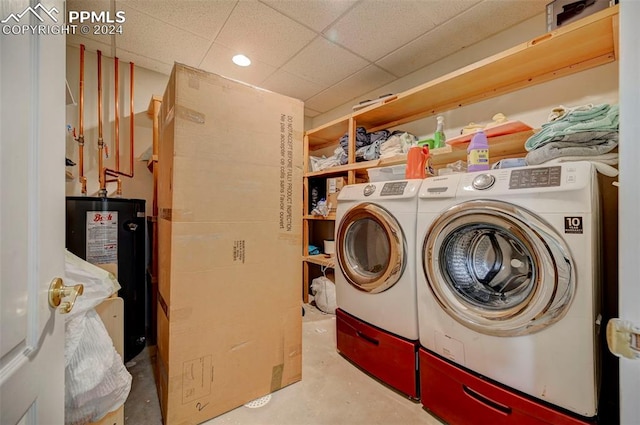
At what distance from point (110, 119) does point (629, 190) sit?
9.63 feet

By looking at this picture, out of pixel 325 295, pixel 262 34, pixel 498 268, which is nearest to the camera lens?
pixel 498 268

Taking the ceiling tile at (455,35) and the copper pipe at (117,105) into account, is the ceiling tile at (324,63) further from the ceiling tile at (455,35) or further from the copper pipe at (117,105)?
the copper pipe at (117,105)

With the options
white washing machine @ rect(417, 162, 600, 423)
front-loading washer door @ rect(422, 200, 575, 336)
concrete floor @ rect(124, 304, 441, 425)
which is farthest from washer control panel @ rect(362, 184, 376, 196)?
concrete floor @ rect(124, 304, 441, 425)

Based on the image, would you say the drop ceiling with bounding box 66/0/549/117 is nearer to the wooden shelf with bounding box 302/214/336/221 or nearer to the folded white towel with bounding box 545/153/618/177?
the folded white towel with bounding box 545/153/618/177

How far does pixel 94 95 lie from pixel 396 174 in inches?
95.3

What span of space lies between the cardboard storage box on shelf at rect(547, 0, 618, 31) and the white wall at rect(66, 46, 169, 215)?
9.22 feet

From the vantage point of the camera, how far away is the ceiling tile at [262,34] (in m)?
1.64

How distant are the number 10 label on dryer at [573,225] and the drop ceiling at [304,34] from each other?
55.1 inches

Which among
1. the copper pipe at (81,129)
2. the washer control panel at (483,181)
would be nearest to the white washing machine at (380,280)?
the washer control panel at (483,181)

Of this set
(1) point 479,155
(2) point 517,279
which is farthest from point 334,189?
(2) point 517,279

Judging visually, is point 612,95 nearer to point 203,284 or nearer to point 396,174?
point 396,174

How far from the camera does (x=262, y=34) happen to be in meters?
1.84

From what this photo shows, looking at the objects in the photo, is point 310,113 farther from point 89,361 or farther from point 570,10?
point 89,361

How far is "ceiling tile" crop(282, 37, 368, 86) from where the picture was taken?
2010 millimetres
